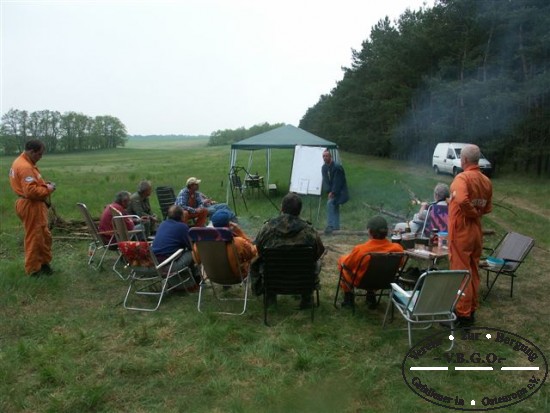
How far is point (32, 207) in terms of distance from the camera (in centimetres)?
534

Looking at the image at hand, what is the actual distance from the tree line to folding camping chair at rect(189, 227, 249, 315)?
25.6 ft

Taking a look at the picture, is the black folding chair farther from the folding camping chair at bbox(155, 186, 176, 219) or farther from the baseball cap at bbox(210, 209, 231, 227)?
the folding camping chair at bbox(155, 186, 176, 219)

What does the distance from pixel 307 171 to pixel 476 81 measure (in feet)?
27.8

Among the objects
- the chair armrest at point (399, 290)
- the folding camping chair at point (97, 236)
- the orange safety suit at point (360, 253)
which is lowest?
the folding camping chair at point (97, 236)

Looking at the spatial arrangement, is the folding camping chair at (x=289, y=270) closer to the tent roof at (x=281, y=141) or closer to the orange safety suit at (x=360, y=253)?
the orange safety suit at (x=360, y=253)

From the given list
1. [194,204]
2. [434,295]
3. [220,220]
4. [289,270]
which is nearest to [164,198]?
[194,204]

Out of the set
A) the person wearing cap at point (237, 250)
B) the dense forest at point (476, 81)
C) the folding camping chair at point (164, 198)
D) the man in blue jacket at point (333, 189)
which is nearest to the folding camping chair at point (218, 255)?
the person wearing cap at point (237, 250)

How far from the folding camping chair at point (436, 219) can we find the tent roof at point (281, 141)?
6973 mm

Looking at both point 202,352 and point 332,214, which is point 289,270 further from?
point 332,214

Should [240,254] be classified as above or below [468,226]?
below

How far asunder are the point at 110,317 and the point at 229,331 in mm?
1281

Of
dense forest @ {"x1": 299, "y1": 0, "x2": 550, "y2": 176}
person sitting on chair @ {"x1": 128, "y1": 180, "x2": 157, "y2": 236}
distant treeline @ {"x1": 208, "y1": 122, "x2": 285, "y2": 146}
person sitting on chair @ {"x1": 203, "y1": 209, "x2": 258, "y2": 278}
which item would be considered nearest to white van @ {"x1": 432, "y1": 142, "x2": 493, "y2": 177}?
dense forest @ {"x1": 299, "y1": 0, "x2": 550, "y2": 176}

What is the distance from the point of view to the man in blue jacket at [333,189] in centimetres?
838

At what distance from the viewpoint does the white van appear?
1839 centimetres
